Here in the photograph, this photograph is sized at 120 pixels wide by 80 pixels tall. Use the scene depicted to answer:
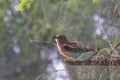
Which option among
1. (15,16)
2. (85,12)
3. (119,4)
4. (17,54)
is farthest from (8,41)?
(119,4)

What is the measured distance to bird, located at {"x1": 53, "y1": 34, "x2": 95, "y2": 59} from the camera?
4.55 m

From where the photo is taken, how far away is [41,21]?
1362 cm

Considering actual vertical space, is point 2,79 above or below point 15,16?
below

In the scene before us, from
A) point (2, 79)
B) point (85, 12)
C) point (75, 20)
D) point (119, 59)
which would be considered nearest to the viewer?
point (119, 59)

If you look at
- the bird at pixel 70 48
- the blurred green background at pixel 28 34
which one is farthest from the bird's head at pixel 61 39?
the blurred green background at pixel 28 34

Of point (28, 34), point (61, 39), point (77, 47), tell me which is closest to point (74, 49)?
point (77, 47)

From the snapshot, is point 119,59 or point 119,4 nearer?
point 119,59

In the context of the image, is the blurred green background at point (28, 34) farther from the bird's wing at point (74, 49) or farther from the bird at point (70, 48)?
the bird's wing at point (74, 49)

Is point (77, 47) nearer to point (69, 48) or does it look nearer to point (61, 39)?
point (69, 48)

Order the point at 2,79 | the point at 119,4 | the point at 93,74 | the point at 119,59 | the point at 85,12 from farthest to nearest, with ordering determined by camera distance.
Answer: the point at 2,79 < the point at 85,12 < the point at 119,4 < the point at 93,74 < the point at 119,59

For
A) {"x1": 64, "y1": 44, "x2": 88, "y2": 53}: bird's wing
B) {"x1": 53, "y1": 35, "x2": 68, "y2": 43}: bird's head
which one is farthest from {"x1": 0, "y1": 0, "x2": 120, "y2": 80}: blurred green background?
{"x1": 64, "y1": 44, "x2": 88, "y2": 53}: bird's wing

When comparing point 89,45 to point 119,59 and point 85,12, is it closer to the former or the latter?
point 119,59

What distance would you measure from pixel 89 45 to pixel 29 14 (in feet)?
28.1

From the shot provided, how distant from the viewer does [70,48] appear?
4.60m
